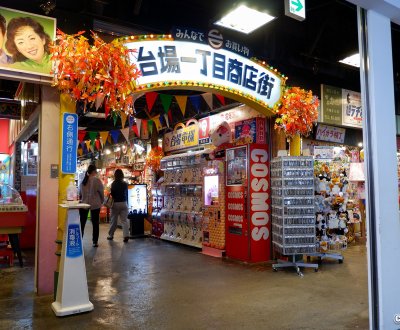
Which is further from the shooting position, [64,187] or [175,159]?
[175,159]

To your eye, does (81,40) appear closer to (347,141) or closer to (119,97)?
(119,97)

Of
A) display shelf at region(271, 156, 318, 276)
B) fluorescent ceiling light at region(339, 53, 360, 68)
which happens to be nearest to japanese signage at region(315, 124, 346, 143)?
fluorescent ceiling light at region(339, 53, 360, 68)

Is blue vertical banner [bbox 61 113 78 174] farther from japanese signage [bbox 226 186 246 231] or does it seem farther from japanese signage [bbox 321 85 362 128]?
japanese signage [bbox 321 85 362 128]

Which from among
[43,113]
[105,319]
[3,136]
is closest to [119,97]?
[43,113]

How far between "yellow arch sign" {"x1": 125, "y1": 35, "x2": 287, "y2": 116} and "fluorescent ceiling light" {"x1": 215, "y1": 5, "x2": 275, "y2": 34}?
1.55 feet

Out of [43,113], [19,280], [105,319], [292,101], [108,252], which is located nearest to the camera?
[105,319]

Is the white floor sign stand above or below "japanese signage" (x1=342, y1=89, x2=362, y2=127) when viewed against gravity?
below

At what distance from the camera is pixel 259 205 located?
22.5 feet

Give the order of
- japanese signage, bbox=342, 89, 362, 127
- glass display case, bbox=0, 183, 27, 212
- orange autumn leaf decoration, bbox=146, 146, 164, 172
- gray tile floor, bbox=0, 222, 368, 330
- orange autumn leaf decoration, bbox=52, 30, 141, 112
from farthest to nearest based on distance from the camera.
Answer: orange autumn leaf decoration, bbox=146, 146, 164, 172 < japanese signage, bbox=342, 89, 362, 127 < glass display case, bbox=0, 183, 27, 212 < orange autumn leaf decoration, bbox=52, 30, 141, 112 < gray tile floor, bbox=0, 222, 368, 330

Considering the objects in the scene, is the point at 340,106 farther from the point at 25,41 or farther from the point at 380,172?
the point at 25,41

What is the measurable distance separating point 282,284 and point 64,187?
3.47 metres

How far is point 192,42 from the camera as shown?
5.75m

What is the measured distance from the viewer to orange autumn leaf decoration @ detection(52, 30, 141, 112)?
4453mm

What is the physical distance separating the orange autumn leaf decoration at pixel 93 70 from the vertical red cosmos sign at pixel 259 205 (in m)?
2.99
